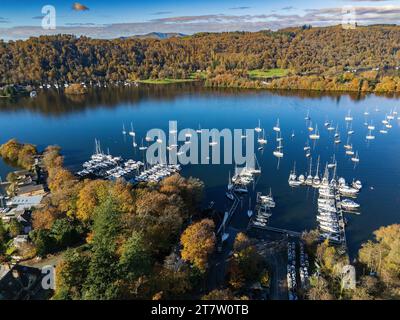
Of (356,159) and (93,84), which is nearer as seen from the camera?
(356,159)

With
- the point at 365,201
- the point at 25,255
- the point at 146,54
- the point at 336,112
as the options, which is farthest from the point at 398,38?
the point at 25,255

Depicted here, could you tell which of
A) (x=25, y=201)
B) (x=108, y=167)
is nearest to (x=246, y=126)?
(x=108, y=167)

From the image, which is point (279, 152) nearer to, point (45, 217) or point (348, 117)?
point (348, 117)

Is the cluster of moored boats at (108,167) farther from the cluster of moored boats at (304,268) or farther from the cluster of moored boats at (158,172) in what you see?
the cluster of moored boats at (304,268)

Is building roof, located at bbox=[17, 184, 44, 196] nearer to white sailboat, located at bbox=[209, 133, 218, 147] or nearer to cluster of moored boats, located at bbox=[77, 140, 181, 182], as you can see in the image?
cluster of moored boats, located at bbox=[77, 140, 181, 182]

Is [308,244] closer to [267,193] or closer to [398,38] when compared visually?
[267,193]

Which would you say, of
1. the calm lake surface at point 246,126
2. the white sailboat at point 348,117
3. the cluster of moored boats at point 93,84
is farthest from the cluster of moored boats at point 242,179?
the cluster of moored boats at point 93,84

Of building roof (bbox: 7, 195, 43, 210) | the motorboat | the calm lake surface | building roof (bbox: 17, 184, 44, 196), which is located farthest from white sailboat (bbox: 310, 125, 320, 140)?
building roof (bbox: 7, 195, 43, 210)
